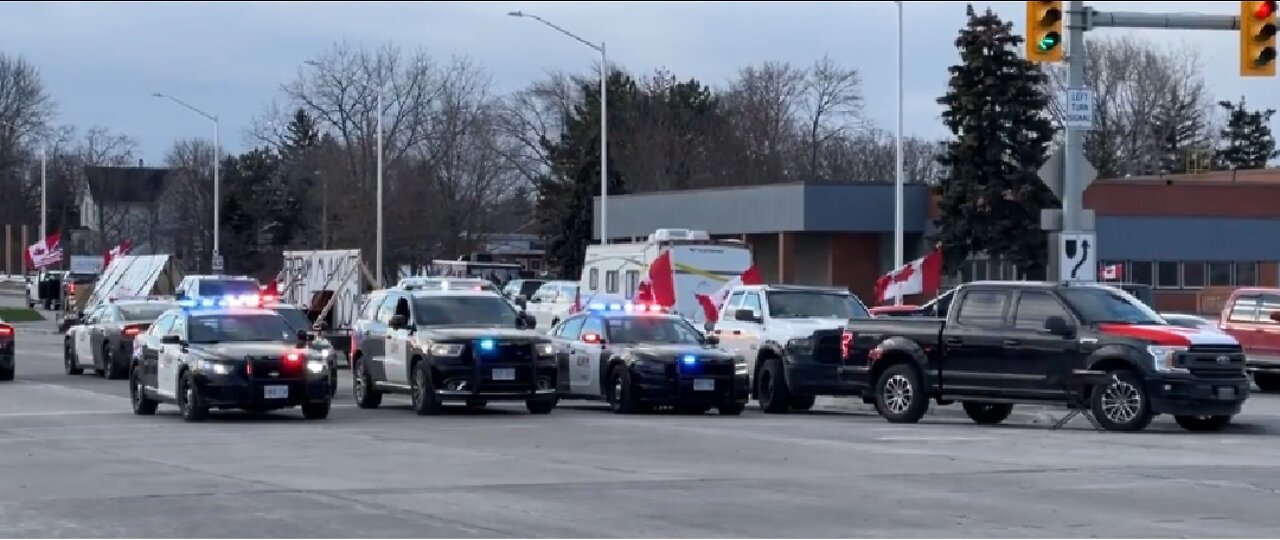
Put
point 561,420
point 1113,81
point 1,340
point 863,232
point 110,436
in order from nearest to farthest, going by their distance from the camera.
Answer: point 110,436
point 561,420
point 1,340
point 863,232
point 1113,81

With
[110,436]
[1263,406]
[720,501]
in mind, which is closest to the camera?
[720,501]

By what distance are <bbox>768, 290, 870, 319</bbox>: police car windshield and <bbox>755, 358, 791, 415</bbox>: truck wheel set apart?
0.89 metres

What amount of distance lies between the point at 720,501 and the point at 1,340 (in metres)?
22.7

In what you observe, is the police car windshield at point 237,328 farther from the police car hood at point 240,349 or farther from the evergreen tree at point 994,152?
the evergreen tree at point 994,152

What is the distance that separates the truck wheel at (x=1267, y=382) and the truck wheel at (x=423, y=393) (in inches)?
625

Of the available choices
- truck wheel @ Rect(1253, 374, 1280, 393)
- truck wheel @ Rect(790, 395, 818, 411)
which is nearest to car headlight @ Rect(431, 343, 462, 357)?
truck wheel @ Rect(790, 395, 818, 411)

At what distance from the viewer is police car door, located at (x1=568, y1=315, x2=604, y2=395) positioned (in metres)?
27.3

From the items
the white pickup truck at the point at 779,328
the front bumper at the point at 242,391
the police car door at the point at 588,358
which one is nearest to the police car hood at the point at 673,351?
the police car door at the point at 588,358

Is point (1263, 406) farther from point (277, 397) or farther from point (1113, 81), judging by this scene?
point (1113, 81)

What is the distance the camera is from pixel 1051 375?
23.2 m

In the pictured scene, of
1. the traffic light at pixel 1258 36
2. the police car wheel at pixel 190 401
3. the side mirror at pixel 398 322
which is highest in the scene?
the traffic light at pixel 1258 36

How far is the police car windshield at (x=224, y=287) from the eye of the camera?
4312 centimetres

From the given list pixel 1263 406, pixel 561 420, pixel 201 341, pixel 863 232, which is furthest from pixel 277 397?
pixel 863 232

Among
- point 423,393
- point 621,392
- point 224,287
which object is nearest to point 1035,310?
point 621,392
